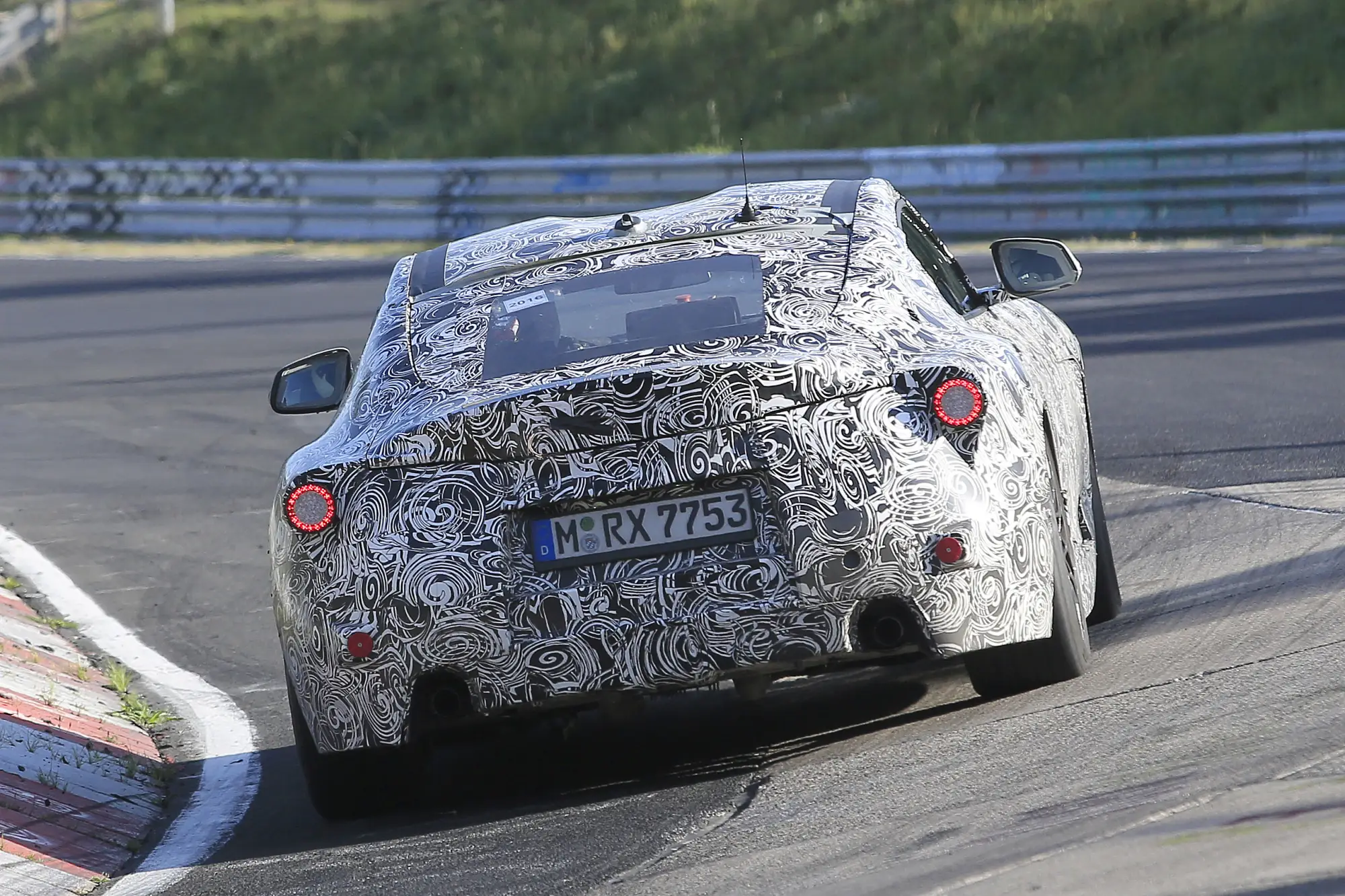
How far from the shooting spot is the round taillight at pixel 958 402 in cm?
533

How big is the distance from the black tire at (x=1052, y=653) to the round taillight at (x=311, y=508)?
5.44 feet

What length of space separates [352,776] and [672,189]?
57.0 ft

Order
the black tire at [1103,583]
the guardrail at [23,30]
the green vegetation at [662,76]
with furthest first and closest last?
the guardrail at [23,30] → the green vegetation at [662,76] → the black tire at [1103,583]

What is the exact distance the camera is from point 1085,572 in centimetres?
622

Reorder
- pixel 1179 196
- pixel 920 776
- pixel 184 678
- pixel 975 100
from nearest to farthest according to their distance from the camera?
pixel 920 776, pixel 184 678, pixel 1179 196, pixel 975 100

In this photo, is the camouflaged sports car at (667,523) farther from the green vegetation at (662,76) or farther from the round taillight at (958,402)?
the green vegetation at (662,76)

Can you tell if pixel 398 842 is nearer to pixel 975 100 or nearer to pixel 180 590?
pixel 180 590

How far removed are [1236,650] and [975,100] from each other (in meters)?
24.2

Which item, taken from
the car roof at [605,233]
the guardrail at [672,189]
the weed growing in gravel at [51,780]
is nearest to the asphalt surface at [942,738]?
the weed growing in gravel at [51,780]

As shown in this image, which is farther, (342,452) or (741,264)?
(741,264)

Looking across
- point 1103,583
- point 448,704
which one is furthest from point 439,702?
point 1103,583

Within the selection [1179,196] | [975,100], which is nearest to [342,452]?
[1179,196]

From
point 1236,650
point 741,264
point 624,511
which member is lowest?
point 1236,650

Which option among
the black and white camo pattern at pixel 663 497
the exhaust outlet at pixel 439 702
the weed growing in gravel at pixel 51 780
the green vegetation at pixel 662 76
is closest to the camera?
the black and white camo pattern at pixel 663 497
